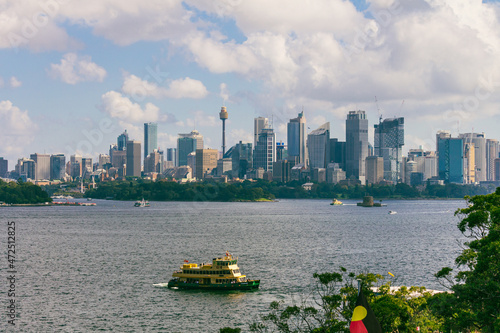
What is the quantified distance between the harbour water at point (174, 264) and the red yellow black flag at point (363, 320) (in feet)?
116

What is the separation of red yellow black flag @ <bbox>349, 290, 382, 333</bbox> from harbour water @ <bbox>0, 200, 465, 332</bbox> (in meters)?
35.4

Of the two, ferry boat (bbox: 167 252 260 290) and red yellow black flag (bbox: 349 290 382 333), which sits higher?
red yellow black flag (bbox: 349 290 382 333)

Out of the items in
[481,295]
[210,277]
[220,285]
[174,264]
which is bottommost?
[220,285]

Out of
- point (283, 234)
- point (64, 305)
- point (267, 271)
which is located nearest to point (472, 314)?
point (64, 305)

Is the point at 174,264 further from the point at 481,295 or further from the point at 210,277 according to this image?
the point at 481,295

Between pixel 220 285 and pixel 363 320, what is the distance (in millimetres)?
53479

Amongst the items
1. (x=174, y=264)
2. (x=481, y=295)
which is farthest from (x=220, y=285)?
(x=481, y=295)

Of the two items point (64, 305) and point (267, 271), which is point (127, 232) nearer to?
point (267, 271)

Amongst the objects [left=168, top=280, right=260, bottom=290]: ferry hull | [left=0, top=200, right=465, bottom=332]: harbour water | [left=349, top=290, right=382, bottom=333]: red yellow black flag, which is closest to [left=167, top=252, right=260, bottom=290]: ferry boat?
[left=168, top=280, right=260, bottom=290]: ferry hull

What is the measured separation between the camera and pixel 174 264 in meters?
91.4

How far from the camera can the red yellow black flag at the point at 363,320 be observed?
802 inches

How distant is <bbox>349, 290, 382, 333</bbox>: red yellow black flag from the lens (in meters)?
20.4

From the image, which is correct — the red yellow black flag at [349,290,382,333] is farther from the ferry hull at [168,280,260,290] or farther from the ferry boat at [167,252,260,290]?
the ferry boat at [167,252,260,290]

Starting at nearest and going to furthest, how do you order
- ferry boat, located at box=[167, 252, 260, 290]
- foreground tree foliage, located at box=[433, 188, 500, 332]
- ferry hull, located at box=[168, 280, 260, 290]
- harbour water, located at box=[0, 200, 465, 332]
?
1. foreground tree foliage, located at box=[433, 188, 500, 332]
2. harbour water, located at box=[0, 200, 465, 332]
3. ferry hull, located at box=[168, 280, 260, 290]
4. ferry boat, located at box=[167, 252, 260, 290]
